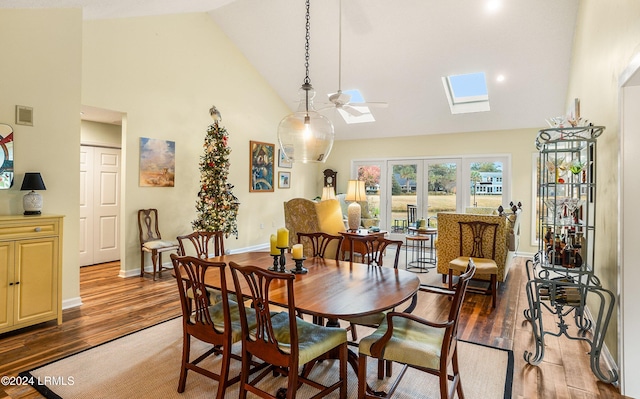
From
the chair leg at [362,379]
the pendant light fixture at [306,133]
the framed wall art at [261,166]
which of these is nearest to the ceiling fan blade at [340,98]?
the pendant light fixture at [306,133]

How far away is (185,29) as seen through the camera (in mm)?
5957

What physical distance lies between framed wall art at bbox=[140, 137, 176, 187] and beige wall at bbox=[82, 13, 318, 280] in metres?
0.09

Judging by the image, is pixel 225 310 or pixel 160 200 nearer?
pixel 225 310

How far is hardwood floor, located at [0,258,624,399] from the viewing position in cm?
251

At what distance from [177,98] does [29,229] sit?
326 cm

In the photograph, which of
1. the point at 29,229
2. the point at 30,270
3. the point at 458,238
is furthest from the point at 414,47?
the point at 30,270

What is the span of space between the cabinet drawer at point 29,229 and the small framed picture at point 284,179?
16.4ft

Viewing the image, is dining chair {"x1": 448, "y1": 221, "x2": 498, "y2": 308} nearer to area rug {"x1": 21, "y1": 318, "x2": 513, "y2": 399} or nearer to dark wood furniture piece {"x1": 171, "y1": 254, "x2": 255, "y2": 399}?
area rug {"x1": 21, "y1": 318, "x2": 513, "y2": 399}

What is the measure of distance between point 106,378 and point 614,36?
4.46 m

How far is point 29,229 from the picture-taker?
3250mm

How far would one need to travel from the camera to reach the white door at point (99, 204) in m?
5.96

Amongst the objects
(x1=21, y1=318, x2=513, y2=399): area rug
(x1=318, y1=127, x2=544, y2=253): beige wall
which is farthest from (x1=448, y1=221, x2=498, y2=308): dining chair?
(x1=318, y1=127, x2=544, y2=253): beige wall

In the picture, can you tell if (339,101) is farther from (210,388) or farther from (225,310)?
(210,388)

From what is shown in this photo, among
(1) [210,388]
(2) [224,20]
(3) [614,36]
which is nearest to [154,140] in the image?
(2) [224,20]
